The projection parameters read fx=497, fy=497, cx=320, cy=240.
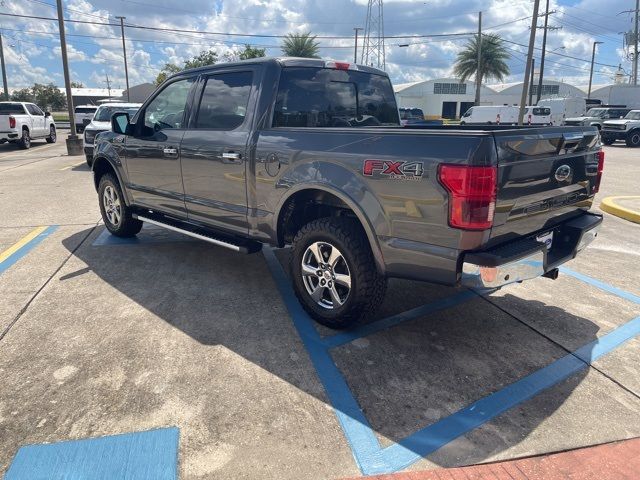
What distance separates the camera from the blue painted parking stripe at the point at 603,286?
4574 mm

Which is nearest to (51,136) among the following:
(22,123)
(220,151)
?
(22,123)

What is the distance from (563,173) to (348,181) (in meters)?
1.47

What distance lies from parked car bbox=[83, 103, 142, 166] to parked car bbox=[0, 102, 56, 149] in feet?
19.5

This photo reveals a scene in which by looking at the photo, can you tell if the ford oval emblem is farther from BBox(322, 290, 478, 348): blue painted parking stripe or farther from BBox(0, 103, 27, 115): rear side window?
BBox(0, 103, 27, 115): rear side window

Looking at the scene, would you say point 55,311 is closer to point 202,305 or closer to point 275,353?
point 202,305

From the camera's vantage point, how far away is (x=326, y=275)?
373 centimetres

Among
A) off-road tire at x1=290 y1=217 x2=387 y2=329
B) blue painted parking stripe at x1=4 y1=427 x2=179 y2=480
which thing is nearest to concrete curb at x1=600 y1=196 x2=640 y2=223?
off-road tire at x1=290 y1=217 x2=387 y2=329

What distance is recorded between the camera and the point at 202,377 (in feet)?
10.3

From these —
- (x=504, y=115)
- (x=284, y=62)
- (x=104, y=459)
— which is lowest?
(x=104, y=459)

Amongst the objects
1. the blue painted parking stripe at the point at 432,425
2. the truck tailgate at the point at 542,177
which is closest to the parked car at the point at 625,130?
the blue painted parking stripe at the point at 432,425

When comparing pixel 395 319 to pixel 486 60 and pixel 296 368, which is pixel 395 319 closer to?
pixel 296 368

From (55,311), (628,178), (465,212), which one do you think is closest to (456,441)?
(465,212)

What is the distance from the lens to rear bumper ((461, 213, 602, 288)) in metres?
2.89

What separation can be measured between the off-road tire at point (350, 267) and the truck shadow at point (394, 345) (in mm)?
202
